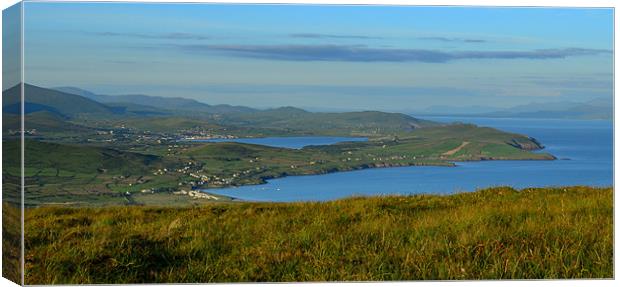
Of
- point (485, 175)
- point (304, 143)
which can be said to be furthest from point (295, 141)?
point (485, 175)

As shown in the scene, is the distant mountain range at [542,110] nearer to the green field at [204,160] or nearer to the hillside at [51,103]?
the green field at [204,160]

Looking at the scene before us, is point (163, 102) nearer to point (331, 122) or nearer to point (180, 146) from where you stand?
point (180, 146)

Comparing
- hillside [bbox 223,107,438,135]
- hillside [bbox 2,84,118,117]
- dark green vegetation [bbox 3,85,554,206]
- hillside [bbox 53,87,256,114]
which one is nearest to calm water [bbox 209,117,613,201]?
dark green vegetation [bbox 3,85,554,206]

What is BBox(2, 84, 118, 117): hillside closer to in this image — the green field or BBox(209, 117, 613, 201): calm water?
the green field

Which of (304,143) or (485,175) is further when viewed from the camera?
(304,143)

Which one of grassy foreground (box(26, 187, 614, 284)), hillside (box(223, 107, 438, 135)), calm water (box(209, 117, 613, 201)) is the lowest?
grassy foreground (box(26, 187, 614, 284))
